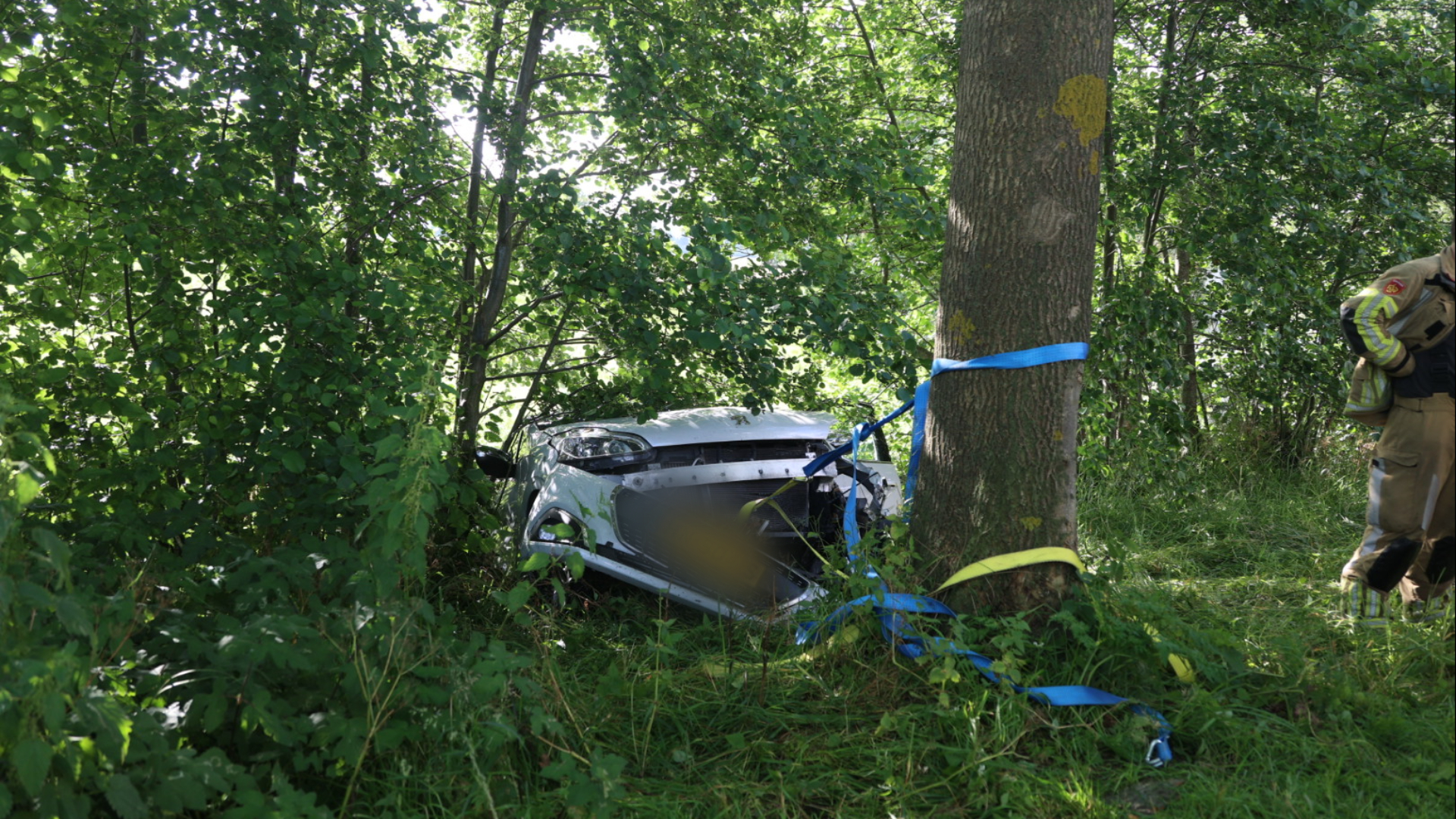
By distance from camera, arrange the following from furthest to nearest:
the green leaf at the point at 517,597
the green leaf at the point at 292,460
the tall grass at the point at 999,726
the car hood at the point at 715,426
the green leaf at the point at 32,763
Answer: the car hood at the point at 715,426, the green leaf at the point at 292,460, the green leaf at the point at 517,597, the tall grass at the point at 999,726, the green leaf at the point at 32,763

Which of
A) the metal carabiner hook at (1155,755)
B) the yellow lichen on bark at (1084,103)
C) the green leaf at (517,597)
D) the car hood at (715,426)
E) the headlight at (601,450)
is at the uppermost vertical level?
the yellow lichen on bark at (1084,103)

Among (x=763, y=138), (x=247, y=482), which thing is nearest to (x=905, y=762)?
(x=247, y=482)

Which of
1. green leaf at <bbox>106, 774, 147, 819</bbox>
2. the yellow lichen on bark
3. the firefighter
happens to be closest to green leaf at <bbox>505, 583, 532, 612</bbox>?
green leaf at <bbox>106, 774, 147, 819</bbox>

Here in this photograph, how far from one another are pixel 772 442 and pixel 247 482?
97.2 inches

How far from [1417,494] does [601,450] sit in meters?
3.45

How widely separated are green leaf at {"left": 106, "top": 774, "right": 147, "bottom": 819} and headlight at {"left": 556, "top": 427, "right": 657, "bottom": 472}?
270cm

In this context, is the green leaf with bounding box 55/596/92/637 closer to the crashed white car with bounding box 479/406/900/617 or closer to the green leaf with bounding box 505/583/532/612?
the green leaf with bounding box 505/583/532/612

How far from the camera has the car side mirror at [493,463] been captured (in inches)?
210

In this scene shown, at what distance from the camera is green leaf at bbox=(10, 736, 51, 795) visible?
6.45 ft

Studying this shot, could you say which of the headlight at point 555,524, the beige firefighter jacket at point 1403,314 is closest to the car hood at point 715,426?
the headlight at point 555,524

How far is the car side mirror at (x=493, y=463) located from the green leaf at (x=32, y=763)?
3.32 metres

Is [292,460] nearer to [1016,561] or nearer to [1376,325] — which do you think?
[1016,561]

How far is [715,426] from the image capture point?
16.2 ft

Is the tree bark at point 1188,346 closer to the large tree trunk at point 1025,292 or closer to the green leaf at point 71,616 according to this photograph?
the large tree trunk at point 1025,292
